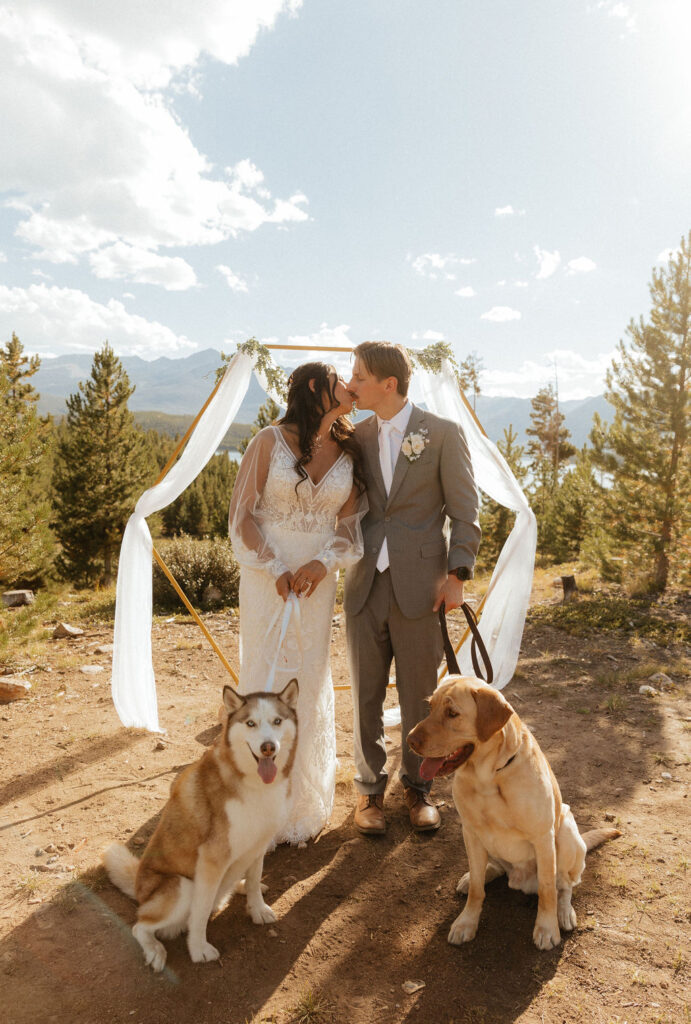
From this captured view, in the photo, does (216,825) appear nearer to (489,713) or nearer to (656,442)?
(489,713)

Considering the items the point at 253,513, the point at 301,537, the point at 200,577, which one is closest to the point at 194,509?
the point at 200,577

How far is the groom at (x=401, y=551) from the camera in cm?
359

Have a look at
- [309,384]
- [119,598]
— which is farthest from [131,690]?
[309,384]

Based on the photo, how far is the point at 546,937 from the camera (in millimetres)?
2697

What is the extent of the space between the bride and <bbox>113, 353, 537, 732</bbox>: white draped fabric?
1387 mm

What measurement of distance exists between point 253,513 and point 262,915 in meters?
2.08

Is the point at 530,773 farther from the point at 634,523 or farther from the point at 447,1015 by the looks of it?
the point at 634,523

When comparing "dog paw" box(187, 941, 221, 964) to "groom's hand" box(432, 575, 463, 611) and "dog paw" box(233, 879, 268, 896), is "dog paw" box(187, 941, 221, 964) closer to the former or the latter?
"dog paw" box(233, 879, 268, 896)

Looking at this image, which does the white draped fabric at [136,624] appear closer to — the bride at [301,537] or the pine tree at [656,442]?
the bride at [301,537]

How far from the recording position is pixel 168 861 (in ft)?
8.66

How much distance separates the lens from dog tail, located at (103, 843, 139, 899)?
2.98 m

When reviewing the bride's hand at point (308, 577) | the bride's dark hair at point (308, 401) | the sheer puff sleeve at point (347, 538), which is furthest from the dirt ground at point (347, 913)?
the bride's dark hair at point (308, 401)

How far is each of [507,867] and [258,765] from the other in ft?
4.76

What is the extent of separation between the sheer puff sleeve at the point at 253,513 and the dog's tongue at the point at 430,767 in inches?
52.1
